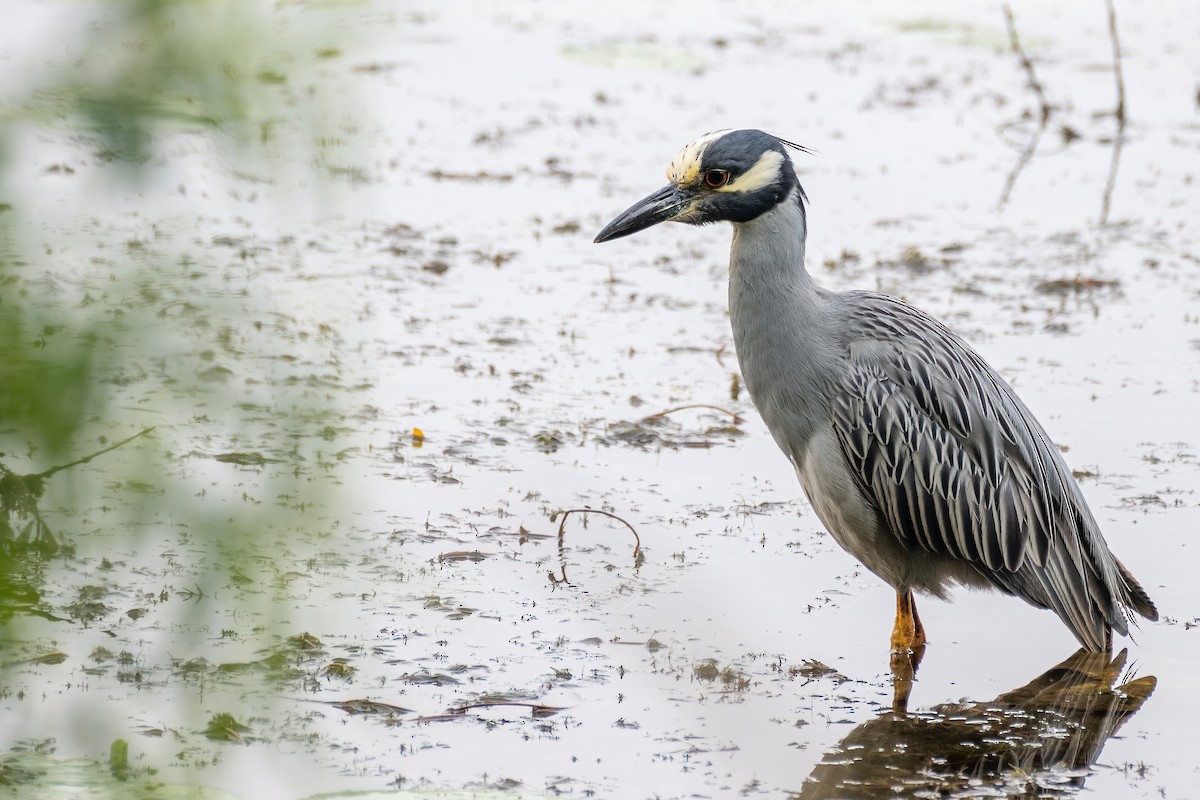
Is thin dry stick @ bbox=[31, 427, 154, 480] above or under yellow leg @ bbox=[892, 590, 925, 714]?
above

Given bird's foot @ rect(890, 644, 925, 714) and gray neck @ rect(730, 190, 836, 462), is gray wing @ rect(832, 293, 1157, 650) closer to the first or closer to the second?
gray neck @ rect(730, 190, 836, 462)

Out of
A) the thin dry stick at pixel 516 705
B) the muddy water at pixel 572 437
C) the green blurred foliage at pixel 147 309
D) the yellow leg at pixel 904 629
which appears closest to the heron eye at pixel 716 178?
the muddy water at pixel 572 437

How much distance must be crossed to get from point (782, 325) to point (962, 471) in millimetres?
829

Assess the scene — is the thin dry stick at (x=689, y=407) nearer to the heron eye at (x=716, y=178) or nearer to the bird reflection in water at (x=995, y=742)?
the heron eye at (x=716, y=178)

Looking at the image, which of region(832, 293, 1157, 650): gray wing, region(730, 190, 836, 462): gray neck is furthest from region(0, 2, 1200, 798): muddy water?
region(730, 190, 836, 462): gray neck

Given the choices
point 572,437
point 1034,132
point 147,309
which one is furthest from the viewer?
point 1034,132

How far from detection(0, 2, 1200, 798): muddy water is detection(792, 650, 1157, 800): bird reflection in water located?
0.8 inches

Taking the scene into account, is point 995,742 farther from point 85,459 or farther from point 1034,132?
point 1034,132

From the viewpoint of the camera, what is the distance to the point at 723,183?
203 inches

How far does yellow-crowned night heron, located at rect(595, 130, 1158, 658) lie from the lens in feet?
16.5

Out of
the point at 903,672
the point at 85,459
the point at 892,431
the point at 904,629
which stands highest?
the point at 85,459

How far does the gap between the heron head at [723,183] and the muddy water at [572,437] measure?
42.0 inches

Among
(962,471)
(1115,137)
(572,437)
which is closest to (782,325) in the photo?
(962,471)

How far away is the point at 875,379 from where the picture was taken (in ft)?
16.4
